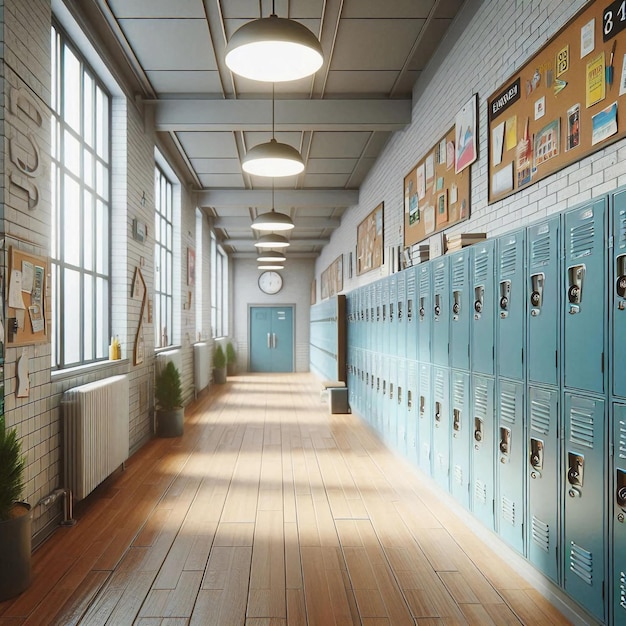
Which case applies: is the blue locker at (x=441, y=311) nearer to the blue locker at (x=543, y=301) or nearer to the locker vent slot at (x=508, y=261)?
the locker vent slot at (x=508, y=261)

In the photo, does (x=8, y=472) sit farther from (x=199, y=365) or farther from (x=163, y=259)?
(x=199, y=365)

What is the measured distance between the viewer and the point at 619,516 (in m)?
2.32

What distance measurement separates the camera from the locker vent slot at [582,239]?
99.5 inches

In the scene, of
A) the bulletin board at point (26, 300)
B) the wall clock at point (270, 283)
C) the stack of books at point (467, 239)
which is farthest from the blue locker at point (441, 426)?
the wall clock at point (270, 283)

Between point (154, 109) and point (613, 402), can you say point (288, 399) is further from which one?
point (613, 402)

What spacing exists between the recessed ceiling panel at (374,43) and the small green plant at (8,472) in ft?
13.1

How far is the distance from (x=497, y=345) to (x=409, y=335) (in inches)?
78.9

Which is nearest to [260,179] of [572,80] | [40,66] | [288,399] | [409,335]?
[288,399]

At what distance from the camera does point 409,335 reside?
5.46 meters

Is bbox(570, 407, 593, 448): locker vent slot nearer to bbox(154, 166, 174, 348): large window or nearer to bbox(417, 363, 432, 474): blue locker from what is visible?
bbox(417, 363, 432, 474): blue locker

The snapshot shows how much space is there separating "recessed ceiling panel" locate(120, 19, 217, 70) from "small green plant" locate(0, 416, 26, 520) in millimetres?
→ 3536

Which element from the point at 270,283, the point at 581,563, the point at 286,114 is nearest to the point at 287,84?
the point at 286,114

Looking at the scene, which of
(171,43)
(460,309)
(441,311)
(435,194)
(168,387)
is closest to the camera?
(460,309)

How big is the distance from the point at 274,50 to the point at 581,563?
291 centimetres
